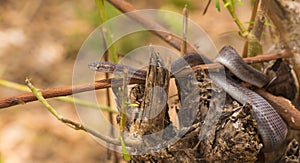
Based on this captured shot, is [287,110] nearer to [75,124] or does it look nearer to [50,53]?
[75,124]

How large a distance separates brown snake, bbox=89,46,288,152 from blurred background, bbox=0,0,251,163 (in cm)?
146

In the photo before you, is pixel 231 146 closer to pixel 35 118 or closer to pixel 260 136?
pixel 260 136

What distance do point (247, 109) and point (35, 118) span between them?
2.49 m

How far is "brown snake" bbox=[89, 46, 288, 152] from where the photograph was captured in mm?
1603

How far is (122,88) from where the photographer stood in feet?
4.82

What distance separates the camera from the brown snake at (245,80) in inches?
63.1

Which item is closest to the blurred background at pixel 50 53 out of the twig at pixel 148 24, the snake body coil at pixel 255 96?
the twig at pixel 148 24

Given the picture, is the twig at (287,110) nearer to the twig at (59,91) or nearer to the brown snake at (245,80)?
the brown snake at (245,80)

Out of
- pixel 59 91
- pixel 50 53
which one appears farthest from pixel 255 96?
pixel 50 53

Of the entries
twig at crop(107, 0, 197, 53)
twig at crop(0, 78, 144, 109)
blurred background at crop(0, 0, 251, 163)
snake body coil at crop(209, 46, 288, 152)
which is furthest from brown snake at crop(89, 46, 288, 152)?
blurred background at crop(0, 0, 251, 163)

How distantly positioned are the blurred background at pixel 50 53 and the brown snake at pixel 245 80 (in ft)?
4.77

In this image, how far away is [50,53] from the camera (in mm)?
4145

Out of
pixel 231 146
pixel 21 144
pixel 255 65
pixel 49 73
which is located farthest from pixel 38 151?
pixel 231 146

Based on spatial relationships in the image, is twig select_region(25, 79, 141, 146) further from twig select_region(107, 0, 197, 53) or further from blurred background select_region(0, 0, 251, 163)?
blurred background select_region(0, 0, 251, 163)
